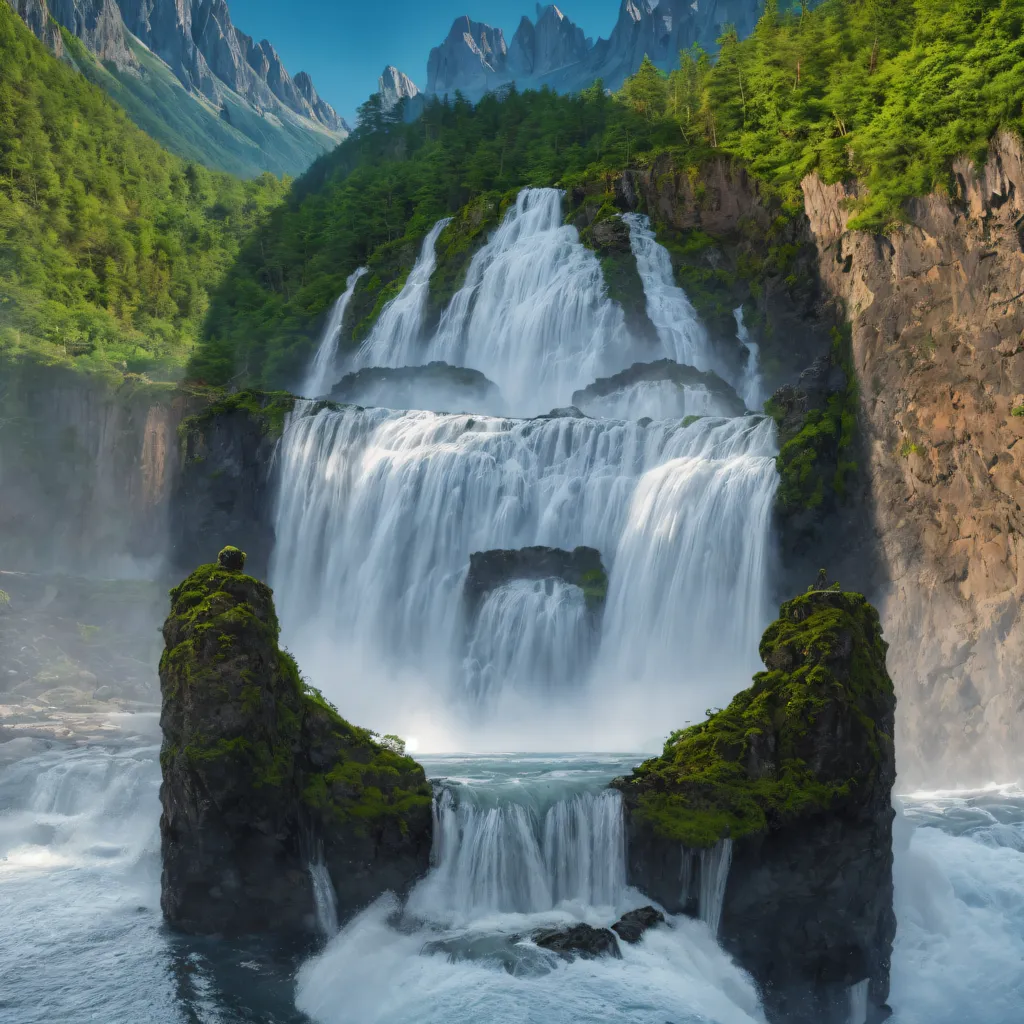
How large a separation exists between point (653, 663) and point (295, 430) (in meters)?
17.7

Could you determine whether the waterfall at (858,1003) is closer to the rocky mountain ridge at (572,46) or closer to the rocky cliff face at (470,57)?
the rocky mountain ridge at (572,46)

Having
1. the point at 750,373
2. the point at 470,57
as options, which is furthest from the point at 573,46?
the point at 750,373

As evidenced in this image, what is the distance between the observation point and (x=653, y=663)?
96.4 feet

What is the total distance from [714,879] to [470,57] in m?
199

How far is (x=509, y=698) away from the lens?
30125 millimetres

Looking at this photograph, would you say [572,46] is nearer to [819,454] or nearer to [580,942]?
[819,454]

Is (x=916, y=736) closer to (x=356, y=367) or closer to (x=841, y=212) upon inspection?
(x=841, y=212)

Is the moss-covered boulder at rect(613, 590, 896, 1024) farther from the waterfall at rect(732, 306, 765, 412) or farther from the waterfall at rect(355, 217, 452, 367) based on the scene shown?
the waterfall at rect(355, 217, 452, 367)

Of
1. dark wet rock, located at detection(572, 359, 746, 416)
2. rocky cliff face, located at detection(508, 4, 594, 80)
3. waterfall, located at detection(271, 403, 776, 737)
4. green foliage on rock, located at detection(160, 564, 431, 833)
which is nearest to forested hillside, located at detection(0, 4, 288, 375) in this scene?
waterfall, located at detection(271, 403, 776, 737)

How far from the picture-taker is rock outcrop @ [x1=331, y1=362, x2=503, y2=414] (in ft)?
151

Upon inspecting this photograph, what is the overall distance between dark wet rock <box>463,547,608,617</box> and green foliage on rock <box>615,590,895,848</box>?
42.1ft

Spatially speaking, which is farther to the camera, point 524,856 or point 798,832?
point 524,856

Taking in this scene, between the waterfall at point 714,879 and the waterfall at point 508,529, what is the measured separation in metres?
12.6

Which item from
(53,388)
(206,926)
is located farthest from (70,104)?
(206,926)
